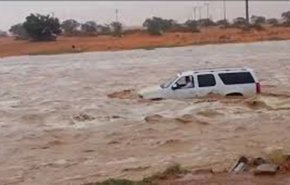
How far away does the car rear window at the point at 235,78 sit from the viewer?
2698cm

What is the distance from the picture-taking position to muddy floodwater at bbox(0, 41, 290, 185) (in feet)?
55.7

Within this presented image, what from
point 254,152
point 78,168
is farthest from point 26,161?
point 254,152

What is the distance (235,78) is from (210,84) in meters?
0.95

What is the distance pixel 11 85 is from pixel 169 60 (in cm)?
1594

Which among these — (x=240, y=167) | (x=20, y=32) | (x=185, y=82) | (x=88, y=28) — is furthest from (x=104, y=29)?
(x=240, y=167)

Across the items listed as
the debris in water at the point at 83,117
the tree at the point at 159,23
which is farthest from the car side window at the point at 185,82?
the tree at the point at 159,23

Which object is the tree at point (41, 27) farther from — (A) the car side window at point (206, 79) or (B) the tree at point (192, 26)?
(A) the car side window at point (206, 79)

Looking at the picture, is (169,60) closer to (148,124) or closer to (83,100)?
(83,100)

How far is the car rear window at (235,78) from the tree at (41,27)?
6329 centimetres

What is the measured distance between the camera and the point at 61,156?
18.7m

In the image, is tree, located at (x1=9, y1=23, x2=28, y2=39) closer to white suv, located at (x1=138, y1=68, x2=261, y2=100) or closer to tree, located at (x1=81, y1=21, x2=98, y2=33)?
tree, located at (x1=81, y1=21, x2=98, y2=33)

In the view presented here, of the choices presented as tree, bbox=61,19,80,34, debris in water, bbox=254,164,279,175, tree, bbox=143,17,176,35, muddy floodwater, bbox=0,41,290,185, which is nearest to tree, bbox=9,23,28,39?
tree, bbox=61,19,80,34

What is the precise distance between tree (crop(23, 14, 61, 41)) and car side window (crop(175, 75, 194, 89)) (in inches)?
2473

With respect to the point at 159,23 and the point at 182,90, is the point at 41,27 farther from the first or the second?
the point at 182,90
